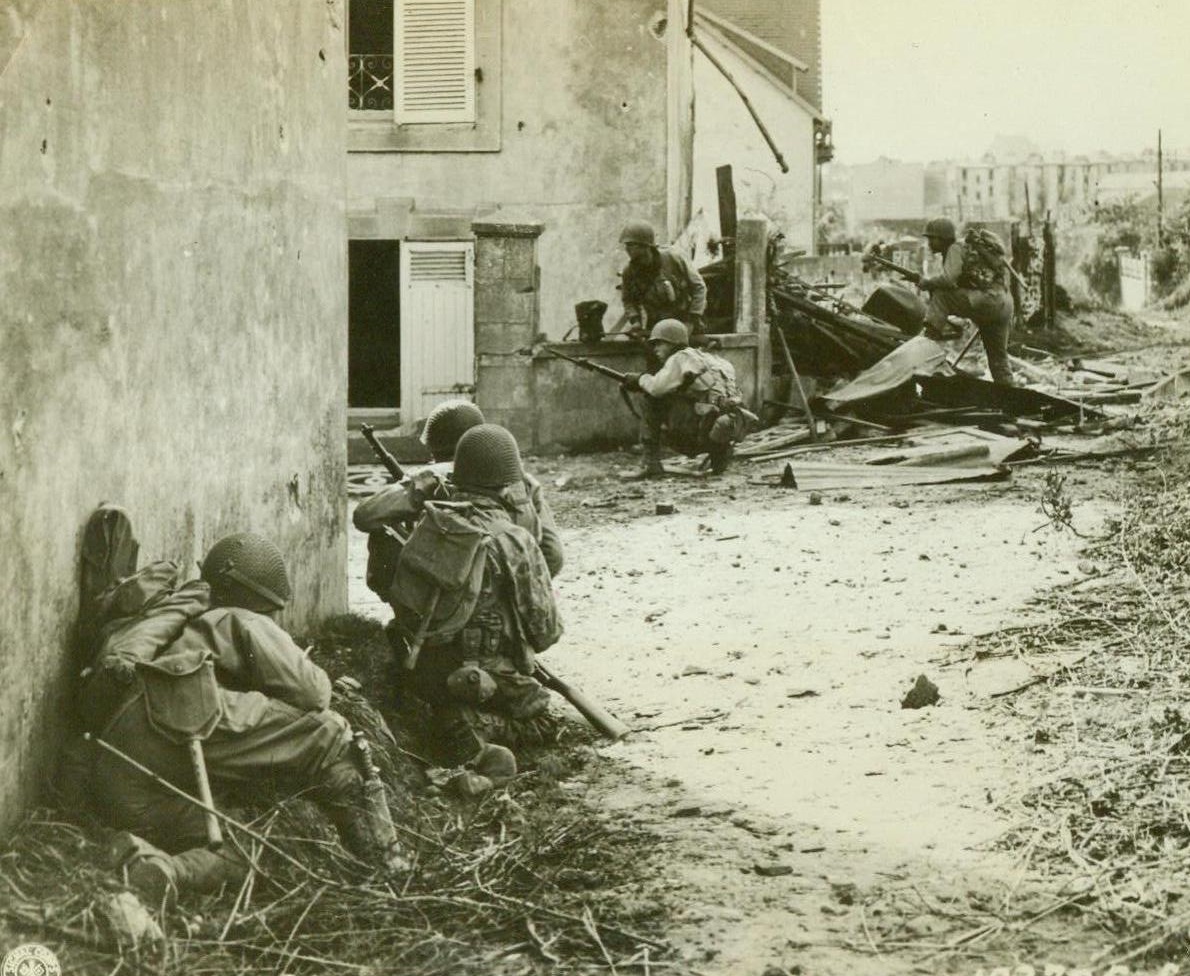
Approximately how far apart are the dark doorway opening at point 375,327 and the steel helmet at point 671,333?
20.0ft

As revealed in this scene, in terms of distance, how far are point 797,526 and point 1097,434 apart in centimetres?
505

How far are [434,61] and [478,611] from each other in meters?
11.9

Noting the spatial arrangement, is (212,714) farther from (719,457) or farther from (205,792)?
(719,457)

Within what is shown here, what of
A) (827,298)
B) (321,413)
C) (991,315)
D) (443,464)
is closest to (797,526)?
(443,464)

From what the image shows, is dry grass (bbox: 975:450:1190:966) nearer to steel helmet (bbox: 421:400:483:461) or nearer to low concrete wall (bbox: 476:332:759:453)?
steel helmet (bbox: 421:400:483:461)

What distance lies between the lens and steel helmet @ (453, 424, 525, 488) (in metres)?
6.36

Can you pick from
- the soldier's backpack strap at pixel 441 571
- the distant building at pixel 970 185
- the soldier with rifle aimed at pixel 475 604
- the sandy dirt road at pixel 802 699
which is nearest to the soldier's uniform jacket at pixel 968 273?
the sandy dirt road at pixel 802 699

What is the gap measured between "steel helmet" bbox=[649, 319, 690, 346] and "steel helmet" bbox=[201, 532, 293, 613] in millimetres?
8352

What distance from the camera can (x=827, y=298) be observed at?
17641 millimetres

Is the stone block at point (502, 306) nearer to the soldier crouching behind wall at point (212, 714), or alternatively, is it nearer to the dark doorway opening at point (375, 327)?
the dark doorway opening at point (375, 327)

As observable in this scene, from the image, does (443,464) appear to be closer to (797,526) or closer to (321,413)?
(321,413)

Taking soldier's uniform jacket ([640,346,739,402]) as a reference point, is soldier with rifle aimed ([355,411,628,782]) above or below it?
below


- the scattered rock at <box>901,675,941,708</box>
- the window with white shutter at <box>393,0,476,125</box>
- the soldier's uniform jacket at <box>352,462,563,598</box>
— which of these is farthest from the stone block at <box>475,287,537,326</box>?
the scattered rock at <box>901,675,941,708</box>

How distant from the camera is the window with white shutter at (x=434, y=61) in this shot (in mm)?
16922
